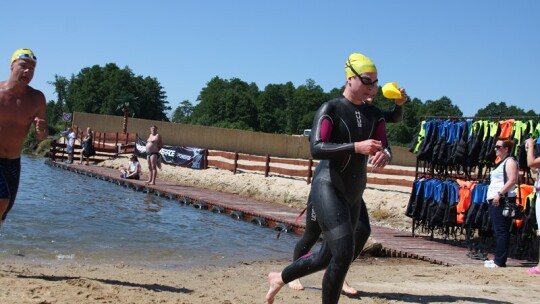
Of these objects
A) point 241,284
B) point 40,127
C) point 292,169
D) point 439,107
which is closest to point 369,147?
point 241,284

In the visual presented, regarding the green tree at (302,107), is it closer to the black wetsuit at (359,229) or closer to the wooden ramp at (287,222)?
the wooden ramp at (287,222)

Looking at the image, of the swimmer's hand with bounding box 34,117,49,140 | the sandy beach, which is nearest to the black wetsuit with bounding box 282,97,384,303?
the sandy beach

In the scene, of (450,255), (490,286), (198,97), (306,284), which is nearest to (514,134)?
(450,255)

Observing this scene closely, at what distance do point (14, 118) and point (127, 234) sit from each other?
6.08 meters

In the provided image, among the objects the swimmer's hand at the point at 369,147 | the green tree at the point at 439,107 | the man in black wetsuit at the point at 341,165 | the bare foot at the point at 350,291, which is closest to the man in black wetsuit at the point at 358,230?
the bare foot at the point at 350,291

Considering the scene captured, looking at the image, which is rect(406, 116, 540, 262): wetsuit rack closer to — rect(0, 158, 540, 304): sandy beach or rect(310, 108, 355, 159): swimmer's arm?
rect(0, 158, 540, 304): sandy beach

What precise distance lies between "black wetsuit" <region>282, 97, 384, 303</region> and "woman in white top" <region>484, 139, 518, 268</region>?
414cm

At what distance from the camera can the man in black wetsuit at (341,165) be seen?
464 cm

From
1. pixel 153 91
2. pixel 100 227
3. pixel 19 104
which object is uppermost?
pixel 153 91

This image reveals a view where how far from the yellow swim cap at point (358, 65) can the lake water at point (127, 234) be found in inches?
184

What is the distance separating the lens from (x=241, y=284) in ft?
22.3

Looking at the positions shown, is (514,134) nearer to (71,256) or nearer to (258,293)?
(258,293)

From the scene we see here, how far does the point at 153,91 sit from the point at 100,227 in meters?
105

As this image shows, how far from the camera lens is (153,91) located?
116 m
